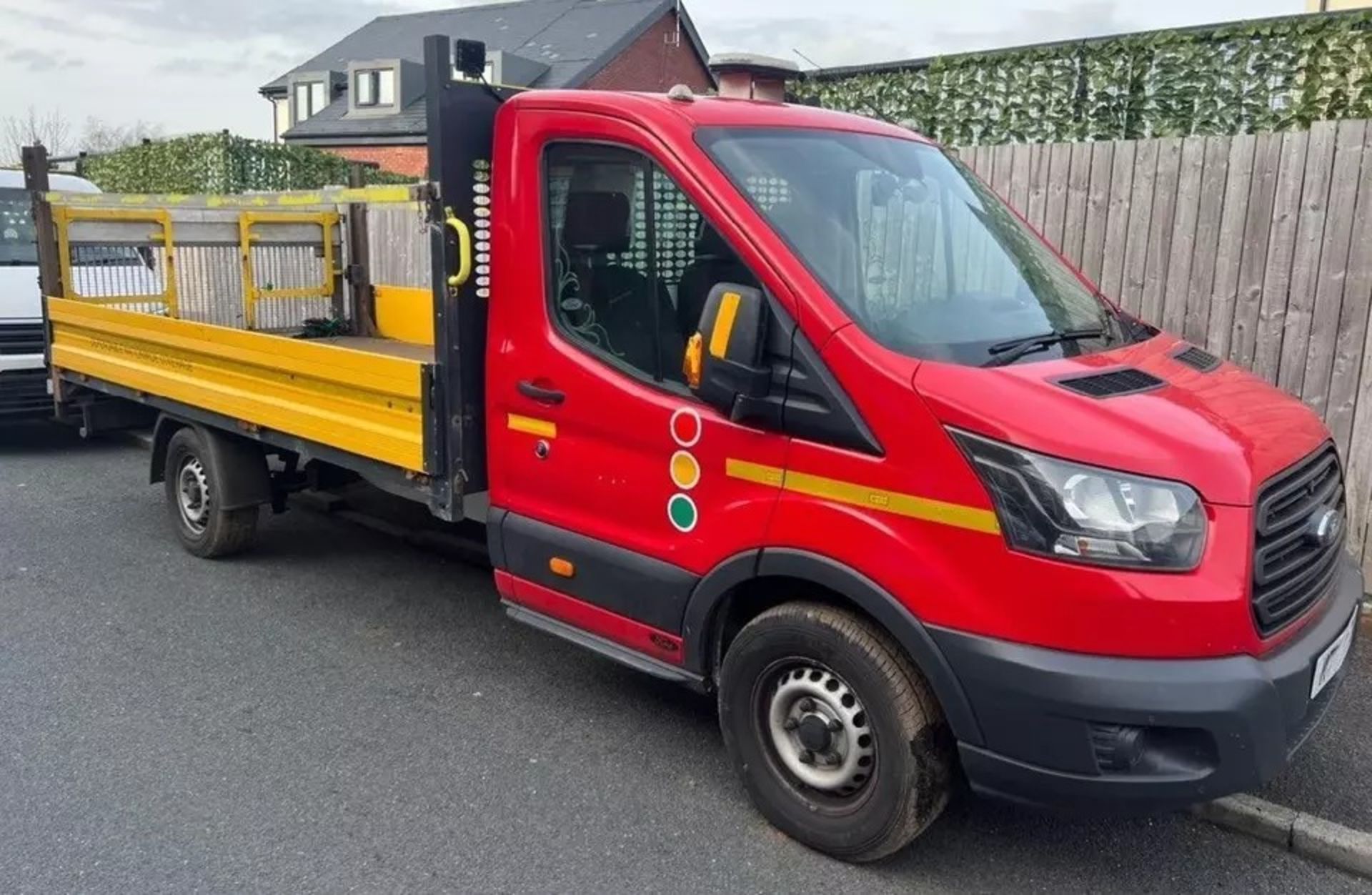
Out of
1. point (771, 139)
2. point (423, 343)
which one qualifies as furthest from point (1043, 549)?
point (423, 343)

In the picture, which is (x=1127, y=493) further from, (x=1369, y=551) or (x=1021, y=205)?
(x=1021, y=205)

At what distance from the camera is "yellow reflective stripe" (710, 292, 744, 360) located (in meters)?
3.28

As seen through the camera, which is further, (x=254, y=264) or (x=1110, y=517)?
(x=254, y=264)

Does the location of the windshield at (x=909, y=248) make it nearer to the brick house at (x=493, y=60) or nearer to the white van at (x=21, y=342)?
the white van at (x=21, y=342)

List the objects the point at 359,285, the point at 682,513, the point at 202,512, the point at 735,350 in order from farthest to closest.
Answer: the point at 359,285 → the point at 202,512 → the point at 682,513 → the point at 735,350

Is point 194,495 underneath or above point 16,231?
underneath

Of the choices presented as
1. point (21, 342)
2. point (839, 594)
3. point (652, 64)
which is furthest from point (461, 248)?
point (652, 64)

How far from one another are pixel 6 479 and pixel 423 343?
12.2ft

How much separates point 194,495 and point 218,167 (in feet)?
36.9

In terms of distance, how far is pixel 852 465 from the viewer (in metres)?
3.23

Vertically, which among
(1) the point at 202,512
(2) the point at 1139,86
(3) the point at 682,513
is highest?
(2) the point at 1139,86

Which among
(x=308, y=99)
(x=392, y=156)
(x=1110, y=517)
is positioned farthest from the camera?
(x=308, y=99)

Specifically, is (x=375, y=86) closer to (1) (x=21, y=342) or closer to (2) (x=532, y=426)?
(1) (x=21, y=342)

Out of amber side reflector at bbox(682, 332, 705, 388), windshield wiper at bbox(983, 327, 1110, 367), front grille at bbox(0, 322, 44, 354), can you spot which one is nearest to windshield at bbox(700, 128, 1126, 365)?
windshield wiper at bbox(983, 327, 1110, 367)
